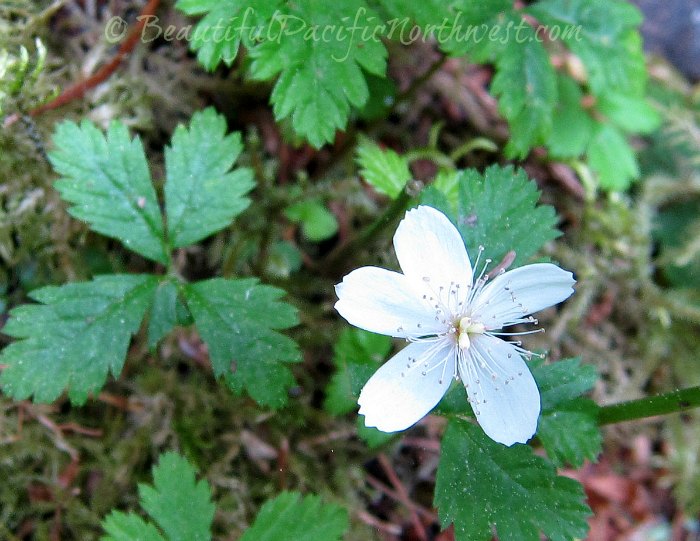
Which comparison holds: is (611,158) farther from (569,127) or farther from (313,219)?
(313,219)

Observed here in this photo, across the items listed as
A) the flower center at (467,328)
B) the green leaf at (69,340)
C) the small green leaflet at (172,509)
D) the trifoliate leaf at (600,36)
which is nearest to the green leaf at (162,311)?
the green leaf at (69,340)

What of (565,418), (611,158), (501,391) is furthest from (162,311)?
(611,158)

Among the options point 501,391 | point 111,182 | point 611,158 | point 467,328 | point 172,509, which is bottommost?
point 611,158

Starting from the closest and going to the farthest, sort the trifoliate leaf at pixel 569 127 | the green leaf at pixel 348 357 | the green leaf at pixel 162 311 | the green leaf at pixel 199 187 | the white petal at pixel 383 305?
the white petal at pixel 383 305 < the green leaf at pixel 162 311 < the green leaf at pixel 199 187 < the green leaf at pixel 348 357 < the trifoliate leaf at pixel 569 127

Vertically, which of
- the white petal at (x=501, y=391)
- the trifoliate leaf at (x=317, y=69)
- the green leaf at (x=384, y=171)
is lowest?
the white petal at (x=501, y=391)

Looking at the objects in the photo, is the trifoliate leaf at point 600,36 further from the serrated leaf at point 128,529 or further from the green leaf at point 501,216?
the serrated leaf at point 128,529

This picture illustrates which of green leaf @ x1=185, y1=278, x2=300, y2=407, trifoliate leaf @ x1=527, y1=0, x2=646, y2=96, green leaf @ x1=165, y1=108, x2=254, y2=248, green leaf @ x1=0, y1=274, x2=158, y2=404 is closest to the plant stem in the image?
green leaf @ x1=185, y1=278, x2=300, y2=407

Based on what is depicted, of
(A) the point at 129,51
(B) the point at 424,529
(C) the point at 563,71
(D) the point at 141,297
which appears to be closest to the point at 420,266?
(D) the point at 141,297

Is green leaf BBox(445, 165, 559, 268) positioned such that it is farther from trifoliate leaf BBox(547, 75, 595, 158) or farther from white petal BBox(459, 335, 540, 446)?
trifoliate leaf BBox(547, 75, 595, 158)
